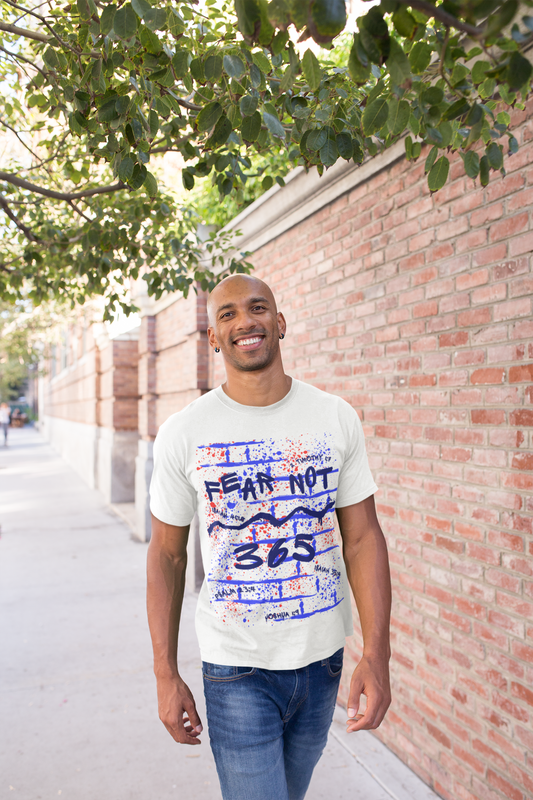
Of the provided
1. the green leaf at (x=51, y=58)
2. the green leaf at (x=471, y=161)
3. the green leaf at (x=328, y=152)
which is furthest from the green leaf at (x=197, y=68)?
the green leaf at (x=471, y=161)

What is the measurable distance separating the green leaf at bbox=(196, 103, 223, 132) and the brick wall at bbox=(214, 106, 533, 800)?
1.30 metres

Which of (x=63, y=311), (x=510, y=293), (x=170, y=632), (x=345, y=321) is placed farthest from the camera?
(x=63, y=311)

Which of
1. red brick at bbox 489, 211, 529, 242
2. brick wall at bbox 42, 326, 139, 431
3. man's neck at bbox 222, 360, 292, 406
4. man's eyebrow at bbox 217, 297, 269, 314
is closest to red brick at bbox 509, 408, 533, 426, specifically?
red brick at bbox 489, 211, 529, 242

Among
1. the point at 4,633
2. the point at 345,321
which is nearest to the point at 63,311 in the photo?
the point at 4,633

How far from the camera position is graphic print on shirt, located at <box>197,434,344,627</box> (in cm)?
196

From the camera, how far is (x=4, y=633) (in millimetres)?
5594

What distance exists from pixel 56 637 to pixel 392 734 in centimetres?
322

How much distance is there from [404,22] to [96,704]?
4.41 metres

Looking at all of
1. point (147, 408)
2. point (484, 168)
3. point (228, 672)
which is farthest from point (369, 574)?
point (147, 408)

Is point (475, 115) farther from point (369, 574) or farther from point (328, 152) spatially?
point (369, 574)

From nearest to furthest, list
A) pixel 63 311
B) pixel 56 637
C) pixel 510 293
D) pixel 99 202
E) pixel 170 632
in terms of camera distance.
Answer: pixel 170 632 < pixel 510 293 < pixel 99 202 < pixel 56 637 < pixel 63 311

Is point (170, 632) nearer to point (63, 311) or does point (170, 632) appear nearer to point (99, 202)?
point (99, 202)

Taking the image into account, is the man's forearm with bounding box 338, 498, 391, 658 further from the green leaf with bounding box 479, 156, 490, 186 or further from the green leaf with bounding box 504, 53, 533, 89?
the green leaf with bounding box 504, 53, 533, 89

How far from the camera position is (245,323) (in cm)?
212
